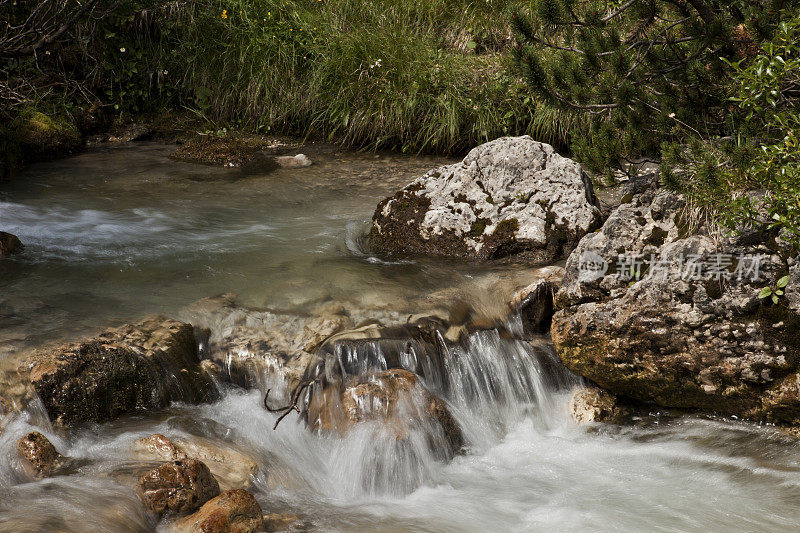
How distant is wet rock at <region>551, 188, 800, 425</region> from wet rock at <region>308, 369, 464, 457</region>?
35.9 inches

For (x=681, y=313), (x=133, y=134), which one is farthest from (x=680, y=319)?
(x=133, y=134)

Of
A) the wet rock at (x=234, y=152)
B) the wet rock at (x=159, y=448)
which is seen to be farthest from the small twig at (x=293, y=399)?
the wet rock at (x=234, y=152)

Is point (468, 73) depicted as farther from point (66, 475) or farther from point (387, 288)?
point (66, 475)

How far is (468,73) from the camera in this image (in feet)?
29.6

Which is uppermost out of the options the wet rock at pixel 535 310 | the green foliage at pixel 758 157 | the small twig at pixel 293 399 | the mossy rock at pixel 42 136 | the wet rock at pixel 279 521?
the green foliage at pixel 758 157

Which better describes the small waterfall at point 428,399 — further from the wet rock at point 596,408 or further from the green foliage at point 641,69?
the green foliage at point 641,69

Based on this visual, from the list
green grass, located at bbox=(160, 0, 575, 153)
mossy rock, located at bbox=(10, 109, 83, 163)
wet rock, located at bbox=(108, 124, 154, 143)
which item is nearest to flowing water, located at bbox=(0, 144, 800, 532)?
mossy rock, located at bbox=(10, 109, 83, 163)

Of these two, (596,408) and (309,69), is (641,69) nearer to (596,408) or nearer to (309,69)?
(596,408)

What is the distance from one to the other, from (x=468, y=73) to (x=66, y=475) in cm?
703

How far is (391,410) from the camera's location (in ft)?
13.1

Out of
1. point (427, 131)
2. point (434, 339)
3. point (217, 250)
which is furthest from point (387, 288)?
point (427, 131)

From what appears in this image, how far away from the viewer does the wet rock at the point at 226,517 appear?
3051 millimetres

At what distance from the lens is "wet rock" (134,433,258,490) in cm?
354

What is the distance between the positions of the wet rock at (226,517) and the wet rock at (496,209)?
2896 mm
